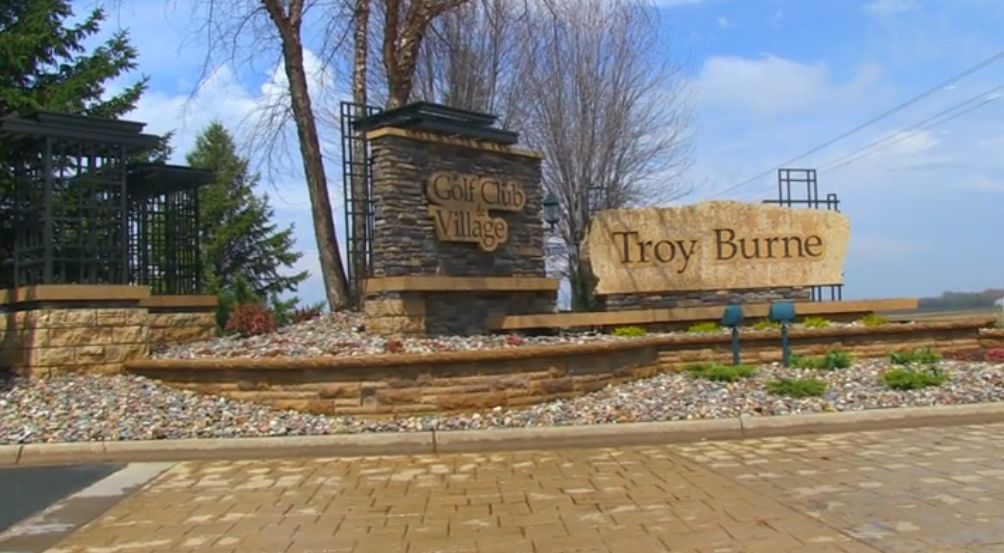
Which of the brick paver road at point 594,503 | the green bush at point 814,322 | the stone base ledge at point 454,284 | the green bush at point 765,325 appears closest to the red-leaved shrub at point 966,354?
the green bush at point 814,322

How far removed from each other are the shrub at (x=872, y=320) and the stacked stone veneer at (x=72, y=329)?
10066mm

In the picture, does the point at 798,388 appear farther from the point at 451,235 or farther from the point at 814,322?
the point at 451,235

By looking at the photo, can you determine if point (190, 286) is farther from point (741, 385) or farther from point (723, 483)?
point (723, 483)

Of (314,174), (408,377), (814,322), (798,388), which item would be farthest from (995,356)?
(314,174)

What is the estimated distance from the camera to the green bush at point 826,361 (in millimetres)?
11719

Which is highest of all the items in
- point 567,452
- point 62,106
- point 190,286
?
point 62,106

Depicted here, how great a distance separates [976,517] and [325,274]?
34.8 feet

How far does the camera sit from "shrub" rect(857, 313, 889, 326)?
45.9 ft

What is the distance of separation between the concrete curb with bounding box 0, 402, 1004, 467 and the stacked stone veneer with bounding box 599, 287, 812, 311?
5.09 metres

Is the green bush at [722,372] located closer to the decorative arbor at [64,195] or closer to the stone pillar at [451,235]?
the stone pillar at [451,235]

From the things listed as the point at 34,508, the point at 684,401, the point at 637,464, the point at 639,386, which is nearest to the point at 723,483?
the point at 637,464

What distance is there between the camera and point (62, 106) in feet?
55.8

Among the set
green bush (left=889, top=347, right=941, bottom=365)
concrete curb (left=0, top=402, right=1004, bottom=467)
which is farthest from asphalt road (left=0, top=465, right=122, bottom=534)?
green bush (left=889, top=347, right=941, bottom=365)

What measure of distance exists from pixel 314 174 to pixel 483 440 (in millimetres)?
7089
